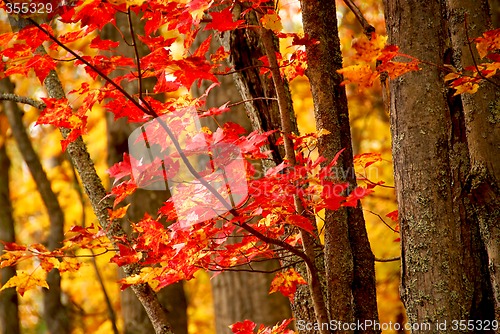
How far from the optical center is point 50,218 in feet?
16.7

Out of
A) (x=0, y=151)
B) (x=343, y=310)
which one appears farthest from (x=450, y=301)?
(x=0, y=151)

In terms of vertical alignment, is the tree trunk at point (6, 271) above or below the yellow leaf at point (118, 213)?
above

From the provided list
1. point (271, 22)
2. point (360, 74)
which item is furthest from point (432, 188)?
point (271, 22)

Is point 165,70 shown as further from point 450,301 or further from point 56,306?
point 56,306

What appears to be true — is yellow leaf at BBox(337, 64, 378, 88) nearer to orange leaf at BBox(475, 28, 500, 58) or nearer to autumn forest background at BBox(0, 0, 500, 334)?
autumn forest background at BBox(0, 0, 500, 334)

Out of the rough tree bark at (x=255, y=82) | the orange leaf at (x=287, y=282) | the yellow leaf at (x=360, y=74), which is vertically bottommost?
the orange leaf at (x=287, y=282)

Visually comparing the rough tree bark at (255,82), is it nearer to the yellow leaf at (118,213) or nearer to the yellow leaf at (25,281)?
the yellow leaf at (118,213)

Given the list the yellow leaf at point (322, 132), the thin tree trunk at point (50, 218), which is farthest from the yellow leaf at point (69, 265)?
the thin tree trunk at point (50, 218)

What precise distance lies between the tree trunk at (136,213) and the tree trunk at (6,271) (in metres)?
1.17

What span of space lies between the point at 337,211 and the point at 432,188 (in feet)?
1.33

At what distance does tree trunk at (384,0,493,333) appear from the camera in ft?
6.74

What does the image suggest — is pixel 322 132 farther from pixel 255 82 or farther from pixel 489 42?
pixel 255 82

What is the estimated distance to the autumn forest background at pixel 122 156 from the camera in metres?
2.16

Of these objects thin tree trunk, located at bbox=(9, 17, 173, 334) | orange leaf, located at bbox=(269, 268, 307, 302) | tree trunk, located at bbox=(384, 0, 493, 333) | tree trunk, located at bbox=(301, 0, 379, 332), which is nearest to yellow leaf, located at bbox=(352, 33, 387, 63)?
tree trunk, located at bbox=(384, 0, 493, 333)
